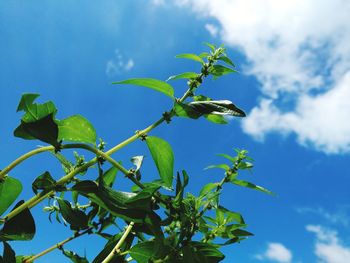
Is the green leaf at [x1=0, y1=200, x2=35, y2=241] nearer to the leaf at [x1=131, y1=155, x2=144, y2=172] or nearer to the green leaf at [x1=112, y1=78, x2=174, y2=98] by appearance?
the leaf at [x1=131, y1=155, x2=144, y2=172]

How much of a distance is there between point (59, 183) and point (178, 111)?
1.56 ft

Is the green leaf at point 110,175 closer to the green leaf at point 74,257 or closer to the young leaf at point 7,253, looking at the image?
the green leaf at point 74,257

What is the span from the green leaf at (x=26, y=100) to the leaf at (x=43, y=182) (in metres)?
0.22

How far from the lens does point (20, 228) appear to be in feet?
4.36

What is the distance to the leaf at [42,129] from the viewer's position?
4.06 feet

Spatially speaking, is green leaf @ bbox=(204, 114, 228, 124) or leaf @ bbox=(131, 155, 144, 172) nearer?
leaf @ bbox=(131, 155, 144, 172)

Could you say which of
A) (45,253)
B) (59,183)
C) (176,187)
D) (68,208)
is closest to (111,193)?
(59,183)

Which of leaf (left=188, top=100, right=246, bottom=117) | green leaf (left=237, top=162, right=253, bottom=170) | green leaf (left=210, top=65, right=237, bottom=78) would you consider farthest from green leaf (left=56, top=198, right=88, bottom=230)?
green leaf (left=237, top=162, right=253, bottom=170)

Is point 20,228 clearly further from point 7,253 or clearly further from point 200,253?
point 200,253

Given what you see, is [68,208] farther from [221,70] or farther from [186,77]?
[221,70]

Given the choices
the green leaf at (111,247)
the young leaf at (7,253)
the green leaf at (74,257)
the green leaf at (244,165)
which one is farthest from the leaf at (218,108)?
the green leaf at (244,165)

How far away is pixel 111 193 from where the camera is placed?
134 centimetres

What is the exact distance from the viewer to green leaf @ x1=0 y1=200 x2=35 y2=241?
4.33 feet

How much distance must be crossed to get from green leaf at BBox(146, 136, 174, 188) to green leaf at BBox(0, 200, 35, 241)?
44 centimetres
